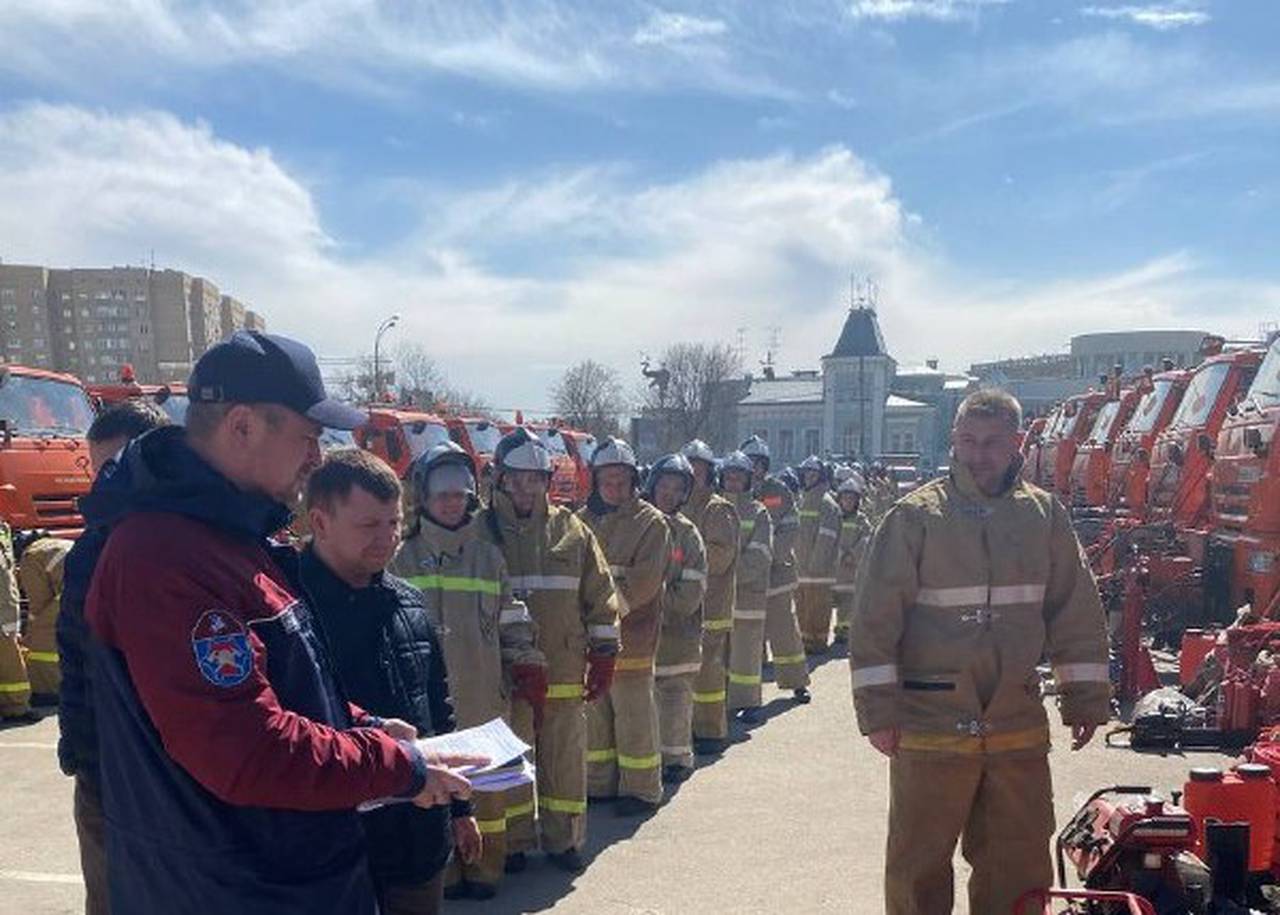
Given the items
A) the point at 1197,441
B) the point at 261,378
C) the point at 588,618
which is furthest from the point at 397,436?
the point at 261,378

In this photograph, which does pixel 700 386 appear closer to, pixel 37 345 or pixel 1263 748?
pixel 37 345

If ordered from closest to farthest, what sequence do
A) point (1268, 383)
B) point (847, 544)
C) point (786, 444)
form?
point (1268, 383) → point (847, 544) → point (786, 444)

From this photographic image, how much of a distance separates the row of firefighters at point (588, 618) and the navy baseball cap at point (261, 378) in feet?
7.85

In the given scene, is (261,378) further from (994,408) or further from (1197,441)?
(1197,441)

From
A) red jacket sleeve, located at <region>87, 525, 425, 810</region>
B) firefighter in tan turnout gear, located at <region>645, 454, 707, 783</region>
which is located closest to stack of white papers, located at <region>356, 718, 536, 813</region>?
red jacket sleeve, located at <region>87, 525, 425, 810</region>

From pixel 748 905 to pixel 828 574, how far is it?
666cm

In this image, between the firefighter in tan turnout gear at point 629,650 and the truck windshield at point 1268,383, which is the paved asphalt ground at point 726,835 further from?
the truck windshield at point 1268,383

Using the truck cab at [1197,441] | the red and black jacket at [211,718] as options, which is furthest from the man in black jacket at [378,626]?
the truck cab at [1197,441]

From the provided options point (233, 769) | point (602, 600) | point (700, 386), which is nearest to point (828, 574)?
point (602, 600)

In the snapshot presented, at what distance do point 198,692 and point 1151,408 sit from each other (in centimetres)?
1272

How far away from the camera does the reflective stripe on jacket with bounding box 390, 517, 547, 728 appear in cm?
430

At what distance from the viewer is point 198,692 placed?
5.33 ft

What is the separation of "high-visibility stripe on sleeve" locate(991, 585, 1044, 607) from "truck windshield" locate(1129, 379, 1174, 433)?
948cm

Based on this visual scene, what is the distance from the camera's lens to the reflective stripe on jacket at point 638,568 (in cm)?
571
